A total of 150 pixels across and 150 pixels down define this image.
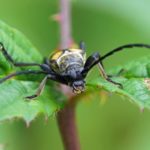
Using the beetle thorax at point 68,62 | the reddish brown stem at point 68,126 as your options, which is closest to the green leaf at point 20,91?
the reddish brown stem at point 68,126

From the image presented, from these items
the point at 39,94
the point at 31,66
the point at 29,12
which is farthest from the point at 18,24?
the point at 39,94

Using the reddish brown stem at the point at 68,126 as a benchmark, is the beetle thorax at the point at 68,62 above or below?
above

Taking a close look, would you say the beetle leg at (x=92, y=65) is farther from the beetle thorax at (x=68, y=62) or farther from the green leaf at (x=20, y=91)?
the green leaf at (x=20, y=91)

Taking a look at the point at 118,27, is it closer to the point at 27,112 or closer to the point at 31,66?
the point at 31,66

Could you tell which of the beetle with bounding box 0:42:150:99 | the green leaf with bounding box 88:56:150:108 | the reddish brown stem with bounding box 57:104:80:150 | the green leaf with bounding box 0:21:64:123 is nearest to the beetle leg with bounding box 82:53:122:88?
the beetle with bounding box 0:42:150:99

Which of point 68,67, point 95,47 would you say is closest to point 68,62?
point 68,67

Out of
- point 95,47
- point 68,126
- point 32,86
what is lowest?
point 95,47

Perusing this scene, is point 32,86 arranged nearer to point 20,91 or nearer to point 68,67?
point 20,91
